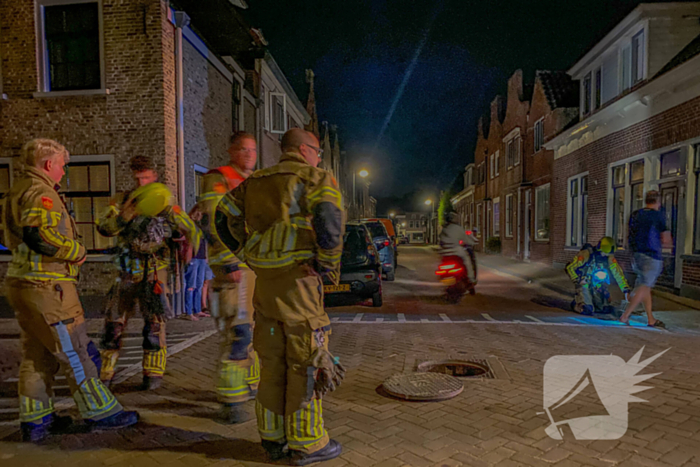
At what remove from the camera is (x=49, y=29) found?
9938mm

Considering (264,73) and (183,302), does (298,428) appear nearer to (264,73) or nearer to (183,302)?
(183,302)

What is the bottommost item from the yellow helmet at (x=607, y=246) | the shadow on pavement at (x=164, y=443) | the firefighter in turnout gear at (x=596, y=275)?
the shadow on pavement at (x=164, y=443)

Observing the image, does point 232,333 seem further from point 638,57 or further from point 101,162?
point 638,57

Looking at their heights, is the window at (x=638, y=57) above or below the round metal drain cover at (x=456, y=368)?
above

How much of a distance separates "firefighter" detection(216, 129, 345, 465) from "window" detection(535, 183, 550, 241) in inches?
677

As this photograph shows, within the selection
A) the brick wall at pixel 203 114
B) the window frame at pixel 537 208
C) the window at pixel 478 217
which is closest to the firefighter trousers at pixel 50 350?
the brick wall at pixel 203 114

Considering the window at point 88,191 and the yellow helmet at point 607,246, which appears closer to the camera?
the yellow helmet at point 607,246

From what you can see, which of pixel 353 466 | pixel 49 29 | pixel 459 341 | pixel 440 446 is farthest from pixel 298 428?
pixel 49 29

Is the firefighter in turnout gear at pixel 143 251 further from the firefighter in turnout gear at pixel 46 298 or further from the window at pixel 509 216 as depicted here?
the window at pixel 509 216

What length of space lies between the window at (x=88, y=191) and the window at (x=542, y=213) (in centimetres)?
1519

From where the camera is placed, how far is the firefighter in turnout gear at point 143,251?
406cm

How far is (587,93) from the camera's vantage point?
49.3 feet

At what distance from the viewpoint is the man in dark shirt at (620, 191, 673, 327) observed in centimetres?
674

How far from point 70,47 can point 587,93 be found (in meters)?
14.3
